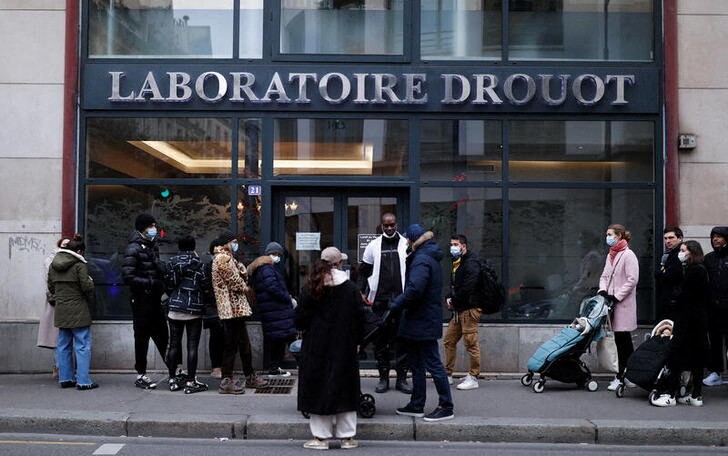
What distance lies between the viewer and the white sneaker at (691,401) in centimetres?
962

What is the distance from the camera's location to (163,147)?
39.2 feet

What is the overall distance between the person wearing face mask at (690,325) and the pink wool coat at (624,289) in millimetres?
1060

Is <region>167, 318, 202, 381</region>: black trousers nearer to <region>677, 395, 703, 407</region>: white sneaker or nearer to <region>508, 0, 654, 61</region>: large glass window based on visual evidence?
<region>677, 395, 703, 407</region>: white sneaker

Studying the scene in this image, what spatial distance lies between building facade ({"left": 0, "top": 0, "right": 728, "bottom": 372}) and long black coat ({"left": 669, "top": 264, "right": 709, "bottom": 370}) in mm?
2289

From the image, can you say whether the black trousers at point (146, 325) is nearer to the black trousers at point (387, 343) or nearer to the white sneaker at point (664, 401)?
the black trousers at point (387, 343)

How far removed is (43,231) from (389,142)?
Result: 15.9ft

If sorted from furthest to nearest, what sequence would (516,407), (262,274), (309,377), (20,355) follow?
(20,355) → (262,274) → (516,407) → (309,377)

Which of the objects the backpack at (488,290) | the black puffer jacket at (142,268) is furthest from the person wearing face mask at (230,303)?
the backpack at (488,290)

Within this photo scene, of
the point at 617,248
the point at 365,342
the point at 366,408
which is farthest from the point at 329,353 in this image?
the point at 617,248

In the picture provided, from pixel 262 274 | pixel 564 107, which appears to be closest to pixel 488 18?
pixel 564 107

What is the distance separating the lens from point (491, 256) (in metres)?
11.9

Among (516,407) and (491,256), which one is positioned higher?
(491,256)

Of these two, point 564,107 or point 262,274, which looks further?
point 564,107

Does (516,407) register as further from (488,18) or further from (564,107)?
(488,18)
